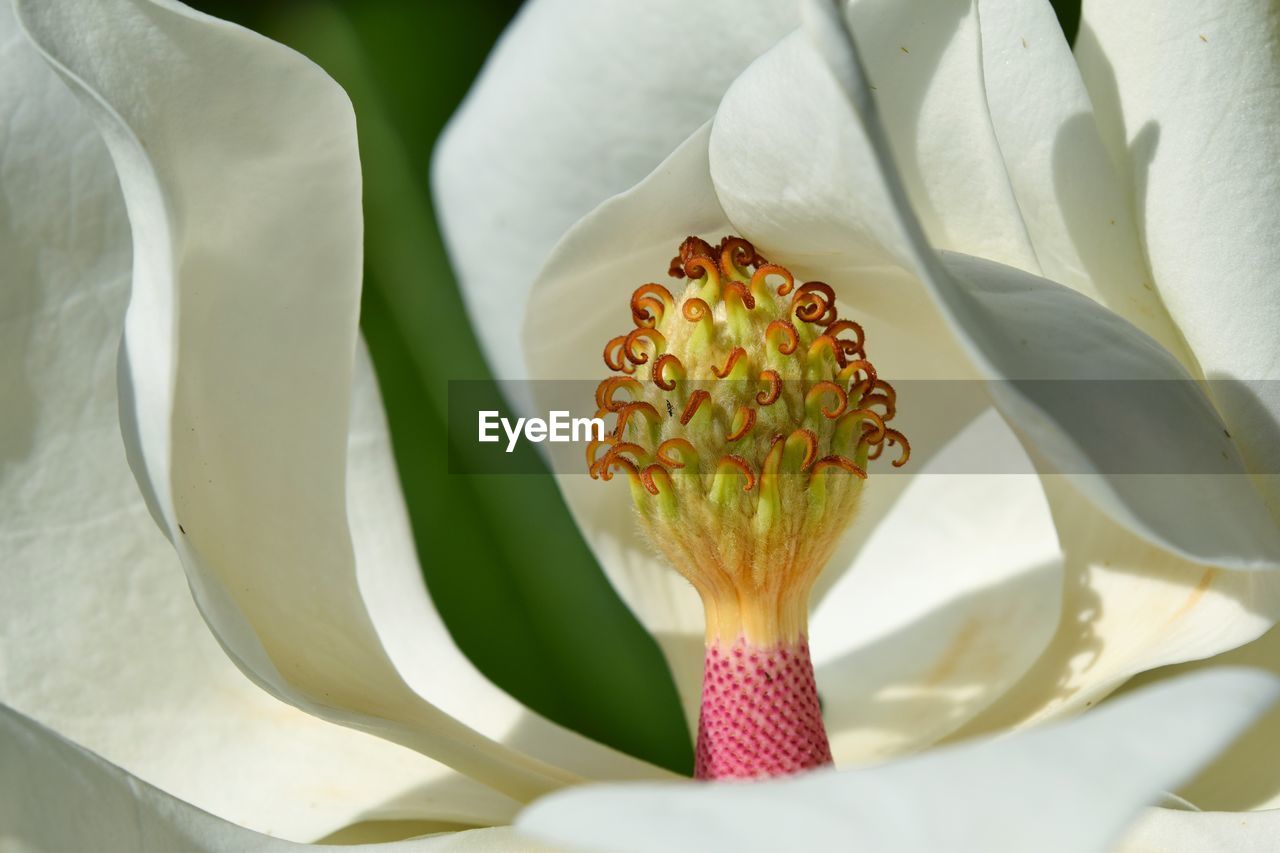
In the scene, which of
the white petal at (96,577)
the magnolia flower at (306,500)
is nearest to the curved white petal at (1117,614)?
the magnolia flower at (306,500)

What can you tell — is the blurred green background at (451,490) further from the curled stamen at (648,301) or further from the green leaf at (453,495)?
the curled stamen at (648,301)

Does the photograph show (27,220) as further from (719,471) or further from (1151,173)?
(1151,173)

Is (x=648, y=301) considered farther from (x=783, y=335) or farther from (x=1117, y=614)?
(x=1117, y=614)

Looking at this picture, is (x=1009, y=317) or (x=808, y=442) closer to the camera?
(x=1009, y=317)

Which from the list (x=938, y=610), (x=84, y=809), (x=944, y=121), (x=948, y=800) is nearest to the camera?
(x=948, y=800)

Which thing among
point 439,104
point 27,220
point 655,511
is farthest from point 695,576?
point 439,104

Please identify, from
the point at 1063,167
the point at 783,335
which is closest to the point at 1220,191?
the point at 1063,167
